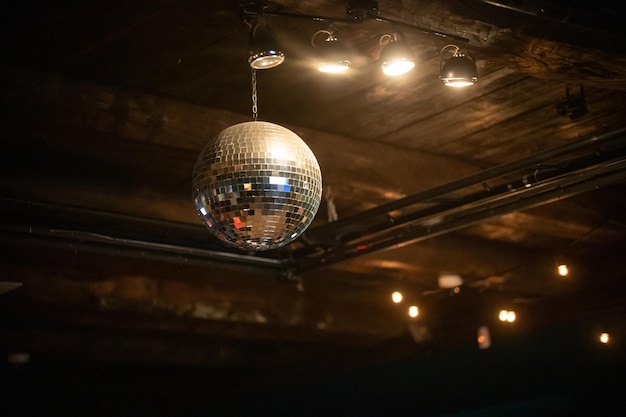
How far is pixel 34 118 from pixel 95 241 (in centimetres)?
121

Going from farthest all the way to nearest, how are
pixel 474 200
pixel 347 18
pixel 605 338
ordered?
pixel 605 338
pixel 474 200
pixel 347 18

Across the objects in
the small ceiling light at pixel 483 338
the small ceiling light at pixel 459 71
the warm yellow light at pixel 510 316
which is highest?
the small ceiling light at pixel 459 71

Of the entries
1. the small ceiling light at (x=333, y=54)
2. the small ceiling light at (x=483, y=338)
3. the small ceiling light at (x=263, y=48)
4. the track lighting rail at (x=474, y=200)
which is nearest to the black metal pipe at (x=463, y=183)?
the track lighting rail at (x=474, y=200)

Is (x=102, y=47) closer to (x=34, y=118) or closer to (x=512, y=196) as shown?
(x=34, y=118)

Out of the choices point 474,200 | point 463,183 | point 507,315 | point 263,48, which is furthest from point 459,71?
point 507,315

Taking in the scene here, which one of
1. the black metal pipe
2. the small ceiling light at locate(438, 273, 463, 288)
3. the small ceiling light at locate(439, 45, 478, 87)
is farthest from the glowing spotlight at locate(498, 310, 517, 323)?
the small ceiling light at locate(439, 45, 478, 87)

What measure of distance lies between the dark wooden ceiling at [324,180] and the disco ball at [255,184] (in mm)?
540

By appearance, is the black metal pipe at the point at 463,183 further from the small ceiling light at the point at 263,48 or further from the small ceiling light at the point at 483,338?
the small ceiling light at the point at 483,338

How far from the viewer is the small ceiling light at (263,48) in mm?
3242

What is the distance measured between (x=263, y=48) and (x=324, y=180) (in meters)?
2.16

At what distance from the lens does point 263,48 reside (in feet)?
10.6

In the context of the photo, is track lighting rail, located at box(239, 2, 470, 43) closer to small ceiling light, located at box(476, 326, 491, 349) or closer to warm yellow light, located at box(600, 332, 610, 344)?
warm yellow light, located at box(600, 332, 610, 344)

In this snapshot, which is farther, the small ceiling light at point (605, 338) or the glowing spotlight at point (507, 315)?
the glowing spotlight at point (507, 315)

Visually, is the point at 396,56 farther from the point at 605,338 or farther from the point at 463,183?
the point at 605,338
